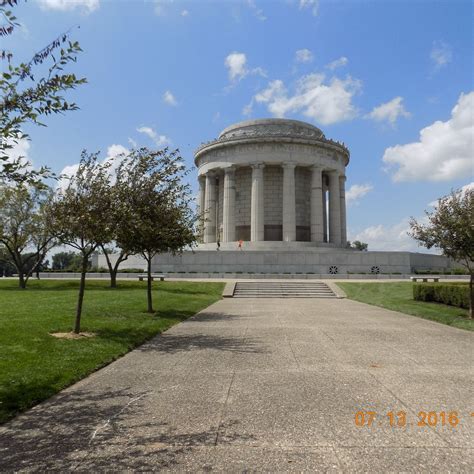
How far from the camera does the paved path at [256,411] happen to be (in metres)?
4.52

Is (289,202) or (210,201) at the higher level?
(210,201)

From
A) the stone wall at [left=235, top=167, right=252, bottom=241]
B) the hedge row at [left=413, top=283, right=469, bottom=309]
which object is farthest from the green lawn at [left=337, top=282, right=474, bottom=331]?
the stone wall at [left=235, top=167, right=252, bottom=241]

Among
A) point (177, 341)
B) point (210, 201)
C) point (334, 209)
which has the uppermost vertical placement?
point (210, 201)

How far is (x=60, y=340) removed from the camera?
1132cm

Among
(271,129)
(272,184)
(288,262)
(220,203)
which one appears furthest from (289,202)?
(220,203)

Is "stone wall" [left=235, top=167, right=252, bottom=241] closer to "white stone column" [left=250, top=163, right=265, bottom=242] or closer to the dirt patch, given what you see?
"white stone column" [left=250, top=163, right=265, bottom=242]

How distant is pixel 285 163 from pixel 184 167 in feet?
130

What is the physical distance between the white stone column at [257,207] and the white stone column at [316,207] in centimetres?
778

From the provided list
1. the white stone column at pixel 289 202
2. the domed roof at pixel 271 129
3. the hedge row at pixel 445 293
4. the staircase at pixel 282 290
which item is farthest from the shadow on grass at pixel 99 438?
the domed roof at pixel 271 129

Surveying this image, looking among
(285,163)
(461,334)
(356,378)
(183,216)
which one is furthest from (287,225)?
(356,378)

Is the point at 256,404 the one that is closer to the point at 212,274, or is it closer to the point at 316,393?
the point at 316,393

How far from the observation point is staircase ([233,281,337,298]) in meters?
30.9

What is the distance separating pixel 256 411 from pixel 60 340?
759cm

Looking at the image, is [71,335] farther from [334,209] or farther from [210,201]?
[334,209]
